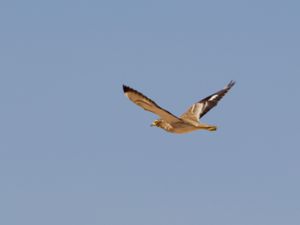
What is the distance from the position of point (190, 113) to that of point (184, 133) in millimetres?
5235

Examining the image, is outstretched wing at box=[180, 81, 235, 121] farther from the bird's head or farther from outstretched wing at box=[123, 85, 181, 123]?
outstretched wing at box=[123, 85, 181, 123]

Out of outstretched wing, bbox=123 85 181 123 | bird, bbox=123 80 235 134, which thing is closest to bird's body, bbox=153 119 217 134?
bird, bbox=123 80 235 134

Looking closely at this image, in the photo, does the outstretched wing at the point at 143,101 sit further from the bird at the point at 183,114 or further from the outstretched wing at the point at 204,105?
the outstretched wing at the point at 204,105

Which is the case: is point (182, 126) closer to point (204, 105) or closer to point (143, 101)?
point (143, 101)

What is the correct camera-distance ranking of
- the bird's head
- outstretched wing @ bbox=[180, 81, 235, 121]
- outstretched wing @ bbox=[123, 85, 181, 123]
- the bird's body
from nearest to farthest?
outstretched wing @ bbox=[123, 85, 181, 123] → the bird's body → the bird's head → outstretched wing @ bbox=[180, 81, 235, 121]

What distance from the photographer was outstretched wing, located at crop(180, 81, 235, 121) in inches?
1884

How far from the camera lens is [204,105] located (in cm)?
5116

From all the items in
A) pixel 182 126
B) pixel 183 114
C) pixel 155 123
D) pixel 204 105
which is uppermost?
pixel 204 105

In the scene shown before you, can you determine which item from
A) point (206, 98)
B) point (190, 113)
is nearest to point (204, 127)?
point (190, 113)

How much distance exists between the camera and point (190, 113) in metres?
48.6

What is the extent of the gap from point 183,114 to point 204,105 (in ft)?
11.1

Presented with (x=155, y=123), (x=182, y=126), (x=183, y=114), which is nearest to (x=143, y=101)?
(x=182, y=126)

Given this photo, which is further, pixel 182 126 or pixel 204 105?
pixel 204 105

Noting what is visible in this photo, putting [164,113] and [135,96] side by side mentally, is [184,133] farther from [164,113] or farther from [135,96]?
[135,96]
